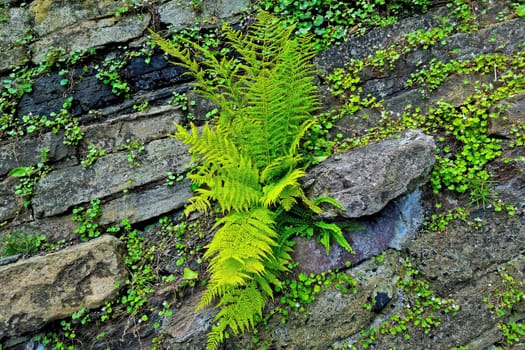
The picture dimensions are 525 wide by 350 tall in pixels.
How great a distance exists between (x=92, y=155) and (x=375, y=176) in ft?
9.78

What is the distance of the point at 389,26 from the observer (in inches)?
146

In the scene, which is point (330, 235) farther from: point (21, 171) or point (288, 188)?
point (21, 171)

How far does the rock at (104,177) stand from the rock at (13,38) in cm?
162

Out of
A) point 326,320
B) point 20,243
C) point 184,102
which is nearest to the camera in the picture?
point 326,320

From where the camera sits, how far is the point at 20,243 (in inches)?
135

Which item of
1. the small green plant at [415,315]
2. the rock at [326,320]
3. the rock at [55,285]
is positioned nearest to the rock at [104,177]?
the rock at [55,285]

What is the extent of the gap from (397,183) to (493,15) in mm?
2322

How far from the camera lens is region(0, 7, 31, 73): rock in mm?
4125

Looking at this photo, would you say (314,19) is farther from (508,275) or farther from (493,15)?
(508,275)

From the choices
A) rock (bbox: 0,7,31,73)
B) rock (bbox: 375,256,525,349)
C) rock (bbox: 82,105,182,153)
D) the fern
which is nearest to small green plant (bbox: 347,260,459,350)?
rock (bbox: 375,256,525,349)

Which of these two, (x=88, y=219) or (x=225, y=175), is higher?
(x=225, y=175)

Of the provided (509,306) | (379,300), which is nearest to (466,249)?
(509,306)

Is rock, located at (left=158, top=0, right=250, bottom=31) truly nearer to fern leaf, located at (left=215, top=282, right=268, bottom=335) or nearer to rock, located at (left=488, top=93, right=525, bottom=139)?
rock, located at (left=488, top=93, right=525, bottom=139)

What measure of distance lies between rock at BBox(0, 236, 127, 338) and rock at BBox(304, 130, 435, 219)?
6.54ft
